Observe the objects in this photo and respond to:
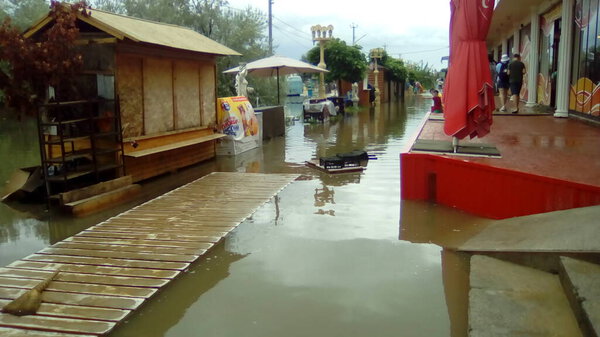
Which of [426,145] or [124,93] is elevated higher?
[124,93]

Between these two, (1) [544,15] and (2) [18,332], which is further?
(1) [544,15]

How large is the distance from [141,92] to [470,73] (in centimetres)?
565

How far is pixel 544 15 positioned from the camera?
1608cm

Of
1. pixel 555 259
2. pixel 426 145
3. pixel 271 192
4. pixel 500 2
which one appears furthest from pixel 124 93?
pixel 500 2

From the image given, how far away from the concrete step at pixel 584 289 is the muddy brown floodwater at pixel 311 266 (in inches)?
33.8

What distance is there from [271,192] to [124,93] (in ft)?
10.1

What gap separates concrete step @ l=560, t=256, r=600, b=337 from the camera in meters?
3.13

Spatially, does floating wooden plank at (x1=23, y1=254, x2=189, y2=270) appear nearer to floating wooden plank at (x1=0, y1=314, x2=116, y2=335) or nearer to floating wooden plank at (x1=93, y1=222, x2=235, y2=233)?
floating wooden plank at (x1=93, y1=222, x2=235, y2=233)

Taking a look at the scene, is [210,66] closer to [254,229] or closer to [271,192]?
[271,192]

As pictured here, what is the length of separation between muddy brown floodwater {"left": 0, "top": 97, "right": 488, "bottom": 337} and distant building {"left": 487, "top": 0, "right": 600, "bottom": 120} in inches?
205

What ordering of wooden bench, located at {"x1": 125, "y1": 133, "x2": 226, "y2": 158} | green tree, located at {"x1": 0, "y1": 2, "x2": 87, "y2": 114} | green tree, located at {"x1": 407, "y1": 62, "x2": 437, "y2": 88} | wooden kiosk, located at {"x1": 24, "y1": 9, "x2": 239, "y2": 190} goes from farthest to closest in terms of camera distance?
green tree, located at {"x1": 407, "y1": 62, "x2": 437, "y2": 88} → wooden bench, located at {"x1": 125, "y1": 133, "x2": 226, "y2": 158} → wooden kiosk, located at {"x1": 24, "y1": 9, "x2": 239, "y2": 190} → green tree, located at {"x1": 0, "y1": 2, "x2": 87, "y2": 114}

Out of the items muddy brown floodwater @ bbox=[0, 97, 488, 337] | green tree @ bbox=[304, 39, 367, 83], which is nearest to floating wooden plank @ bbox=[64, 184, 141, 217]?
muddy brown floodwater @ bbox=[0, 97, 488, 337]

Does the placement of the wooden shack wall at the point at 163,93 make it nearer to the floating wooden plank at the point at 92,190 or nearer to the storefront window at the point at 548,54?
the floating wooden plank at the point at 92,190

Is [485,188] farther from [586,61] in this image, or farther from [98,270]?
[586,61]
